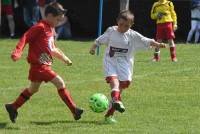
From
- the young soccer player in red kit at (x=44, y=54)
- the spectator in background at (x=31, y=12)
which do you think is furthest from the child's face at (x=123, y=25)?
the spectator in background at (x=31, y=12)

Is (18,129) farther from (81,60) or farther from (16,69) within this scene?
(81,60)

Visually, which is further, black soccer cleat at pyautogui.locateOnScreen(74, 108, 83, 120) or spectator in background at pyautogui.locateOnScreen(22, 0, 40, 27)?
spectator in background at pyautogui.locateOnScreen(22, 0, 40, 27)

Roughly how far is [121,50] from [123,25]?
0.38m

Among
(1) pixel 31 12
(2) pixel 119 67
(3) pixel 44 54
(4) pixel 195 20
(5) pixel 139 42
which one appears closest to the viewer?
(3) pixel 44 54

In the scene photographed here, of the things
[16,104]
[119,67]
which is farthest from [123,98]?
[16,104]

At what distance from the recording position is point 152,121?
9836mm

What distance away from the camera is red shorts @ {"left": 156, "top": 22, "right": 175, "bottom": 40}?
18.3 m

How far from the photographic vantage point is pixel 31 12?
86.4ft

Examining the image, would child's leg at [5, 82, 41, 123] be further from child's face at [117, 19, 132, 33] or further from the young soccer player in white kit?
child's face at [117, 19, 132, 33]

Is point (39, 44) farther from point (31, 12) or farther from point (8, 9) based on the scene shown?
point (31, 12)

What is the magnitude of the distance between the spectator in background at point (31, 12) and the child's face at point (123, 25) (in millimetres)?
16497

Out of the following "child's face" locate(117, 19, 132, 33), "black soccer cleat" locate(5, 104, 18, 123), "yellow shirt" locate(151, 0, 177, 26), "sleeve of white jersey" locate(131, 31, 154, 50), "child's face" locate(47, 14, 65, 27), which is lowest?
"yellow shirt" locate(151, 0, 177, 26)

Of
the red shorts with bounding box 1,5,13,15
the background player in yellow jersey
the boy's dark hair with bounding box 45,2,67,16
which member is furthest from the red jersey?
the red shorts with bounding box 1,5,13,15

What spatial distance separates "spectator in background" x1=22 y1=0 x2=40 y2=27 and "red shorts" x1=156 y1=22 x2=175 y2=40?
342 inches
